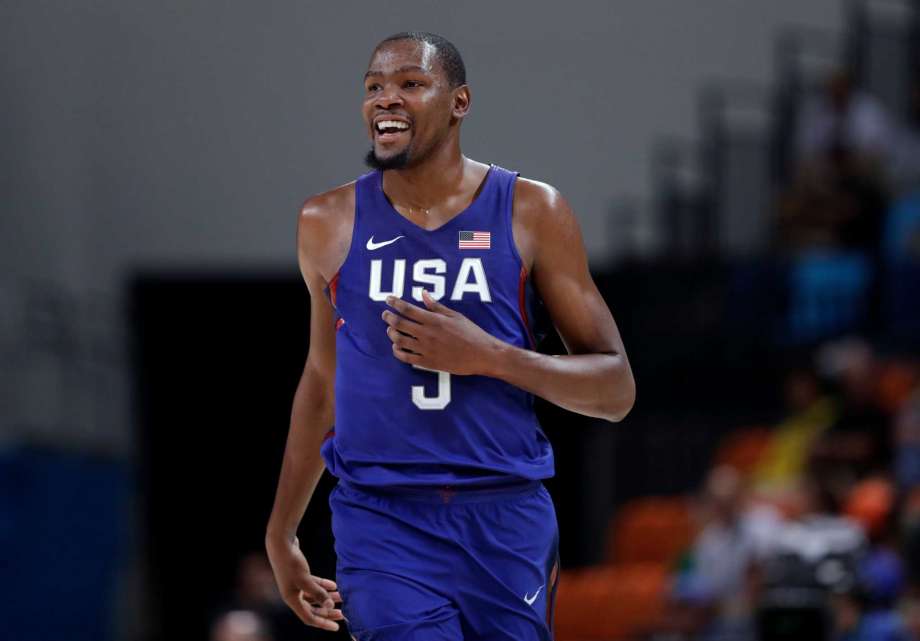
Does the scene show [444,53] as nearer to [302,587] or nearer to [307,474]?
[307,474]

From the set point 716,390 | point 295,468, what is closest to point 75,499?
point 716,390

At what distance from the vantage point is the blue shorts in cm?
361

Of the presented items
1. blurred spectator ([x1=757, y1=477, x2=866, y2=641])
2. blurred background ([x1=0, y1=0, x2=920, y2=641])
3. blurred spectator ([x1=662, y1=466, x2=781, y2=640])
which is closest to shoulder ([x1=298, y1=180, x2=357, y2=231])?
blurred spectator ([x1=757, y1=477, x2=866, y2=641])

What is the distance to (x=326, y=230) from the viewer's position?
12.5 ft

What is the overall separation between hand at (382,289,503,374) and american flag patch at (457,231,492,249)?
0.21m

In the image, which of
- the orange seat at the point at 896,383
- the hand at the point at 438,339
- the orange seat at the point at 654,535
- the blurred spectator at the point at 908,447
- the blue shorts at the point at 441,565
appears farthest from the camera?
the orange seat at the point at 654,535

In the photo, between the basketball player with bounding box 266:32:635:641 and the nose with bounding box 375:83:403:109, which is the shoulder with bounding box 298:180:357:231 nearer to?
the basketball player with bounding box 266:32:635:641

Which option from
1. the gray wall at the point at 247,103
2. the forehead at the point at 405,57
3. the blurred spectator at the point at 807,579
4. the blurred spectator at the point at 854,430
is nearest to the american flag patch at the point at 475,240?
the forehead at the point at 405,57

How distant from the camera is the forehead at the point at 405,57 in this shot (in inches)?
144

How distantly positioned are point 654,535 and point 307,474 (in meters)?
7.10

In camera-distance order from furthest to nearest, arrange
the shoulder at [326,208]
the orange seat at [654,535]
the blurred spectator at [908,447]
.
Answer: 1. the orange seat at [654,535]
2. the blurred spectator at [908,447]
3. the shoulder at [326,208]

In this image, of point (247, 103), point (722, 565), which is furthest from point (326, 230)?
point (247, 103)

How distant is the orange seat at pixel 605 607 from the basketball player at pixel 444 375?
5798 mm

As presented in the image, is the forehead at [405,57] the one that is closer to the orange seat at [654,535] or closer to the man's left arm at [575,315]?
the man's left arm at [575,315]
